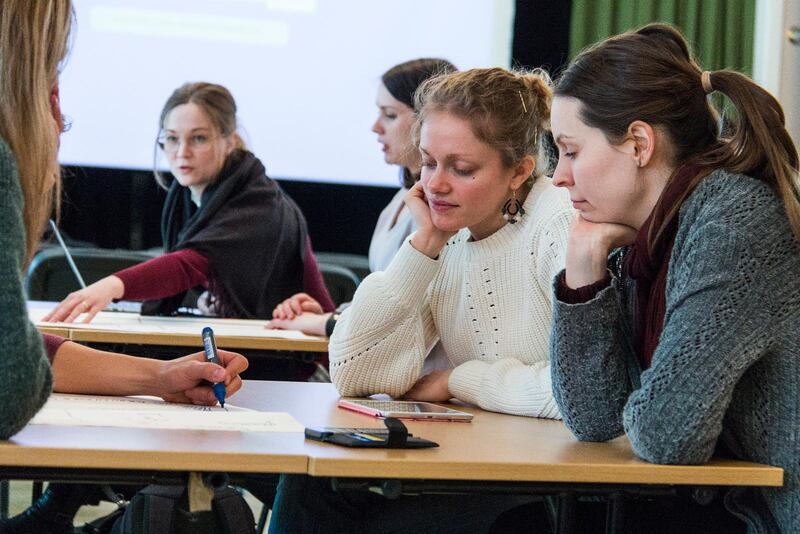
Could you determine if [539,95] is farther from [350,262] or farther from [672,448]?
[350,262]

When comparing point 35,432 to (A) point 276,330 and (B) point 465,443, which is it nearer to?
(B) point 465,443

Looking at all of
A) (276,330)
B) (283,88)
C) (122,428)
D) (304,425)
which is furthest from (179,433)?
(283,88)

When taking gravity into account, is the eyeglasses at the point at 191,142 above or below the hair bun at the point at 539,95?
below

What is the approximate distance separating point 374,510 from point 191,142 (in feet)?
6.06

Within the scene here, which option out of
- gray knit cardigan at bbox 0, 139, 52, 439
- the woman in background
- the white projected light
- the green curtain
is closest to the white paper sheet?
gray knit cardigan at bbox 0, 139, 52, 439

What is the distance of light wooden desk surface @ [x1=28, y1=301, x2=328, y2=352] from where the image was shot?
238 cm

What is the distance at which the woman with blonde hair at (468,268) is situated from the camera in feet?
5.70

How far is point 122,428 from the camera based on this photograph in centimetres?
116

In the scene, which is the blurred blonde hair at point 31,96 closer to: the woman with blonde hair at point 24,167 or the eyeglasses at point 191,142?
the woman with blonde hair at point 24,167

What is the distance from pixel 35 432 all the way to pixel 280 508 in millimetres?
611

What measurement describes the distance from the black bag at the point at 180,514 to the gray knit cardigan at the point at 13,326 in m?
0.16

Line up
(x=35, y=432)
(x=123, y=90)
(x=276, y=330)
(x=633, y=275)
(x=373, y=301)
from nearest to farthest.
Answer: (x=35, y=432) → (x=633, y=275) → (x=373, y=301) → (x=276, y=330) → (x=123, y=90)

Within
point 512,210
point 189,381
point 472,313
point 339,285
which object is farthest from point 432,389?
point 339,285

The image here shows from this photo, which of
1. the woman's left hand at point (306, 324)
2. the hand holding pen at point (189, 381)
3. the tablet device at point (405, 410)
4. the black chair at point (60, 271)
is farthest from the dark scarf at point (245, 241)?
the hand holding pen at point (189, 381)
